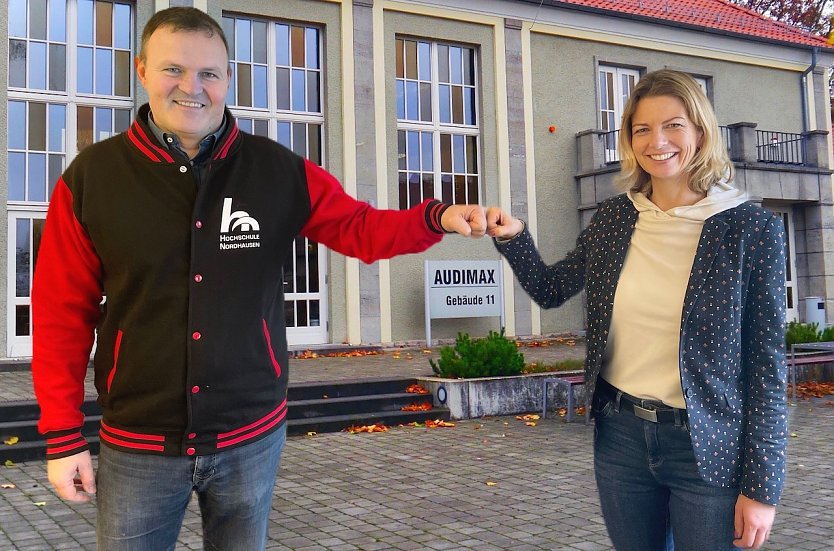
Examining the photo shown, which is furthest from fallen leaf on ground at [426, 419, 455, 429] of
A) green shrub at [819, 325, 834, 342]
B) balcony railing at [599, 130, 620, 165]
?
balcony railing at [599, 130, 620, 165]

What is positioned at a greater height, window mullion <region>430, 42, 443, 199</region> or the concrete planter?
window mullion <region>430, 42, 443, 199</region>

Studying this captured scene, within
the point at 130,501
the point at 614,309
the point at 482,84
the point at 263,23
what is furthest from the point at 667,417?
the point at 482,84

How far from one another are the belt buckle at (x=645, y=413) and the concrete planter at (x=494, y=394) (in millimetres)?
7815

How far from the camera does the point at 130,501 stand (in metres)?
2.29

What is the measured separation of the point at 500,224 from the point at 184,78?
3.53 ft

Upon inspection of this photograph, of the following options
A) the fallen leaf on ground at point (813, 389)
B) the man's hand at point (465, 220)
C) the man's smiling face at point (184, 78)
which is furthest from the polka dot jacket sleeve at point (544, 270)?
the fallen leaf on ground at point (813, 389)

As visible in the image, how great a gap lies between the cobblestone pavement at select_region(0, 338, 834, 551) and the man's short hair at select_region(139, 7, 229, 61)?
149 inches

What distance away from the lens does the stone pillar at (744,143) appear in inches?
736

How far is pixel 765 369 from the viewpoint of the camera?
245cm

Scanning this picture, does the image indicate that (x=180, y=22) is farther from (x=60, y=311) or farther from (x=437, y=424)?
(x=437, y=424)

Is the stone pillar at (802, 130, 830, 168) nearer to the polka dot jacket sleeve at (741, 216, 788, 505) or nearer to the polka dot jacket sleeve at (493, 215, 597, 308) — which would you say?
the polka dot jacket sleeve at (493, 215, 597, 308)

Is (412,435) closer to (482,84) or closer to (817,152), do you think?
(482,84)

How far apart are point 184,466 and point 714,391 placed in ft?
5.17

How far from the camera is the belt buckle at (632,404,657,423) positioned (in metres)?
2.55
